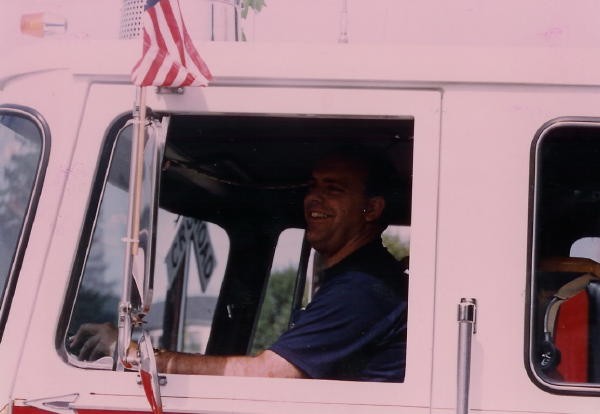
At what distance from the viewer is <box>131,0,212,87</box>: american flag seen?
245 cm

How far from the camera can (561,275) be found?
104 inches

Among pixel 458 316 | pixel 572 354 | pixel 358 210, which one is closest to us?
pixel 458 316

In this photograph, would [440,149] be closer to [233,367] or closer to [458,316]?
[458,316]

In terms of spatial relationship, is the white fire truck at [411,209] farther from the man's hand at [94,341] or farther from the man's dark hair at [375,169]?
the man's dark hair at [375,169]

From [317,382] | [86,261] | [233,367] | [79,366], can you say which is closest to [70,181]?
[86,261]

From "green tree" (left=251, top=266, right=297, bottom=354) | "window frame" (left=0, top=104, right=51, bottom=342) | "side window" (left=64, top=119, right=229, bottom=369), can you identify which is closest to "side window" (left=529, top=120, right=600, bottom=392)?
"side window" (left=64, top=119, right=229, bottom=369)

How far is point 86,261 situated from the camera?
104 inches

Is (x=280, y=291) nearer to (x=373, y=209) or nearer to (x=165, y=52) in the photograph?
(x=373, y=209)

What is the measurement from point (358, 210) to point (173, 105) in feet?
2.62

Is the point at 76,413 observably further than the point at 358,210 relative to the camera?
No

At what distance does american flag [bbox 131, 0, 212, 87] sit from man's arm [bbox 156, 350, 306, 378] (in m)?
0.76

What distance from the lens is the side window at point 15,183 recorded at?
103 inches

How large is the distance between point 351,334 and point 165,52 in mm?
940

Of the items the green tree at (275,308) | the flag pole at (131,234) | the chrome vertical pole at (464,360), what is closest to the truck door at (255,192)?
the chrome vertical pole at (464,360)
